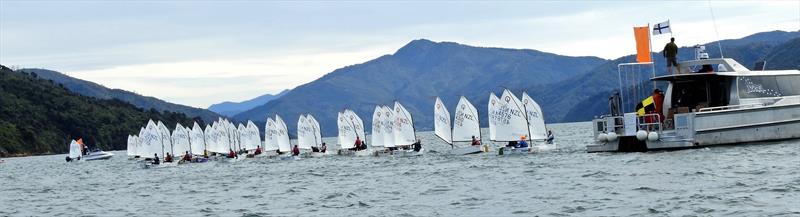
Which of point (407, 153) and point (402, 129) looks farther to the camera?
point (402, 129)

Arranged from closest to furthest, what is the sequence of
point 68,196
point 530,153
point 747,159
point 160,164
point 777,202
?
point 777,202, point 747,159, point 68,196, point 530,153, point 160,164

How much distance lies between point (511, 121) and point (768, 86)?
68.2 feet

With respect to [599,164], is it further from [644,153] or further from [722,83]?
[722,83]

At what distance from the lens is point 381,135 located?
92.9 m

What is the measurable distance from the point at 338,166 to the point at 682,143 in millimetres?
27204

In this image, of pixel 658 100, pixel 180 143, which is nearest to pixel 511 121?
pixel 658 100

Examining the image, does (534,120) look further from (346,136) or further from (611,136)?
(346,136)

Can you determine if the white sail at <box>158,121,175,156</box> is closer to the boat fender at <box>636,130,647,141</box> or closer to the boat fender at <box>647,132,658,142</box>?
the boat fender at <box>636,130,647,141</box>

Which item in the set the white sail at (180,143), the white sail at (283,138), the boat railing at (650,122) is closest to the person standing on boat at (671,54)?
the boat railing at (650,122)

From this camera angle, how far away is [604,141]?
5400 cm

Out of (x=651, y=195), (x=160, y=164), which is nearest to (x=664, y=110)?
(x=651, y=195)

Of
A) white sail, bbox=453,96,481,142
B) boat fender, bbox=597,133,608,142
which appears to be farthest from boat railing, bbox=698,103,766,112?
white sail, bbox=453,96,481,142

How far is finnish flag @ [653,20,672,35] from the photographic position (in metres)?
54.3

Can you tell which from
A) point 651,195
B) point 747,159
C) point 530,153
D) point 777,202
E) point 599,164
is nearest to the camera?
point 777,202
